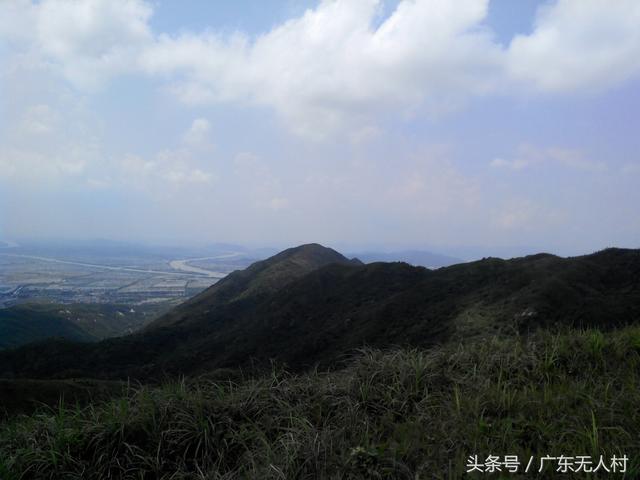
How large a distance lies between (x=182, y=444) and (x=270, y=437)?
733mm

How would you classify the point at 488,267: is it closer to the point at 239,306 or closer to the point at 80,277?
the point at 239,306

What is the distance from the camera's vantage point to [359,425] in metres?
3.45

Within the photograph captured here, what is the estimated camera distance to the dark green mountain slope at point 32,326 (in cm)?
3525

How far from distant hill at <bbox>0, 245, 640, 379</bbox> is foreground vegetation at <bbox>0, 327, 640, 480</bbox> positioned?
27.2 ft

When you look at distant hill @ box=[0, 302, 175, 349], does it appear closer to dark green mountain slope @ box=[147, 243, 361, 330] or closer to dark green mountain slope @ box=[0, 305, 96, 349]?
dark green mountain slope @ box=[0, 305, 96, 349]

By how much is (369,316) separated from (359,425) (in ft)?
54.9

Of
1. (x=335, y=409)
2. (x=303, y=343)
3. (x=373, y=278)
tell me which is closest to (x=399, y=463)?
(x=335, y=409)

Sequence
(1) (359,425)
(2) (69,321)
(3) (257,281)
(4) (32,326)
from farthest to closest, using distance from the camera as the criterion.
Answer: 1. (2) (69,321)
2. (3) (257,281)
3. (4) (32,326)
4. (1) (359,425)

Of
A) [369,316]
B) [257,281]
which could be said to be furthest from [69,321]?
[369,316]

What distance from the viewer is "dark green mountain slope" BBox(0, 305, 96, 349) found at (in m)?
35.2

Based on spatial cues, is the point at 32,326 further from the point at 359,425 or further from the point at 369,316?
the point at 359,425

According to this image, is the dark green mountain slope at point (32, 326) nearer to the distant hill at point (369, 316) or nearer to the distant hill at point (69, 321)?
the distant hill at point (69, 321)

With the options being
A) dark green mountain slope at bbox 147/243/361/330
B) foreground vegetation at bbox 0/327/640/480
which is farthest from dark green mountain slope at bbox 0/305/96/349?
foreground vegetation at bbox 0/327/640/480

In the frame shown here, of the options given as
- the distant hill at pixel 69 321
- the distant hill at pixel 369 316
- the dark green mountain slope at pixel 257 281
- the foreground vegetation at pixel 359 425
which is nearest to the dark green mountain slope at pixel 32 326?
the distant hill at pixel 69 321
